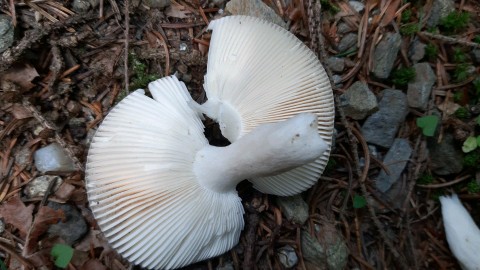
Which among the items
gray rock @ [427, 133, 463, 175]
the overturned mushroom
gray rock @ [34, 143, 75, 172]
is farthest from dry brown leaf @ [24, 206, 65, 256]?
gray rock @ [427, 133, 463, 175]

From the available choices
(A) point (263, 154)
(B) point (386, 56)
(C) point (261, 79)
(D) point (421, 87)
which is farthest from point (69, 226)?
(D) point (421, 87)

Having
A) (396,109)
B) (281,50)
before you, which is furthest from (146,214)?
(396,109)

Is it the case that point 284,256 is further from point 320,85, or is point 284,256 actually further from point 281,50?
point 281,50

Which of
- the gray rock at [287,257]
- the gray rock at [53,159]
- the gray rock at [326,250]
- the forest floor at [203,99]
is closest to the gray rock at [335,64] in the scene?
the forest floor at [203,99]

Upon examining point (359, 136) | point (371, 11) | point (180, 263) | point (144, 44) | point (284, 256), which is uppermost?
point (371, 11)

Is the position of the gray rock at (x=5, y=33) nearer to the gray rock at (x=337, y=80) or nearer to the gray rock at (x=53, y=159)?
the gray rock at (x=53, y=159)
